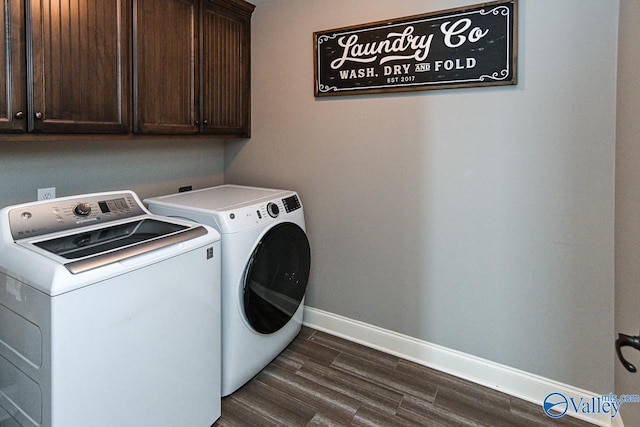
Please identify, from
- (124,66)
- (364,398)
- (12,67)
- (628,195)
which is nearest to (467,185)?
(628,195)

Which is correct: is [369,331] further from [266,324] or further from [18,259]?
[18,259]

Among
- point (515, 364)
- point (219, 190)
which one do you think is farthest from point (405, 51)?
point (515, 364)

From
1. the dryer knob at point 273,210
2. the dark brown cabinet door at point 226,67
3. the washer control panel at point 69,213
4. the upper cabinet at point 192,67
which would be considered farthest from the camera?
the dark brown cabinet door at point 226,67

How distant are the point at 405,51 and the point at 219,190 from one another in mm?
1400

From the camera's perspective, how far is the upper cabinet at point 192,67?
72.9 inches

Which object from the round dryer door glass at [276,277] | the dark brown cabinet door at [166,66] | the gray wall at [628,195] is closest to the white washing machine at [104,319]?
the round dryer door glass at [276,277]

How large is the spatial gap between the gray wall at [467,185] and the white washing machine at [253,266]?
34 centimetres

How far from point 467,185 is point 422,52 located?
745 millimetres

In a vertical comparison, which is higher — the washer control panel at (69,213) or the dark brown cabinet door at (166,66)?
the dark brown cabinet door at (166,66)

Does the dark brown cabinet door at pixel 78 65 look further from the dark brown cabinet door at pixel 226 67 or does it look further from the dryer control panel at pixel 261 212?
the dryer control panel at pixel 261 212

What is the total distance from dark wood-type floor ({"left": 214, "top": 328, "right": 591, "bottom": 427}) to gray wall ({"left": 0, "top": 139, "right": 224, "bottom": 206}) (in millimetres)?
1311

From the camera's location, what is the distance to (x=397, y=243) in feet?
7.23

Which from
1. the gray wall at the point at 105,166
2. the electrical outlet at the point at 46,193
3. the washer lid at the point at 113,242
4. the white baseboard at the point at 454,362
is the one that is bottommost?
the white baseboard at the point at 454,362

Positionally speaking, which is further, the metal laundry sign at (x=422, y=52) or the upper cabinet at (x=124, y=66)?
the metal laundry sign at (x=422, y=52)
